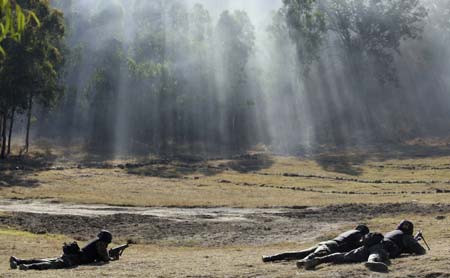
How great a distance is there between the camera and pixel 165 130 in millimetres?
99688

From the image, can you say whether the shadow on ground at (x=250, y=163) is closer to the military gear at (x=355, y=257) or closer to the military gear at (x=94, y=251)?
the military gear at (x=94, y=251)

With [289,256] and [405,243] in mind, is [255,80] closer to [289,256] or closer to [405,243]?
[289,256]

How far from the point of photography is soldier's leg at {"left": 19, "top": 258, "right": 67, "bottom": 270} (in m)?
18.8

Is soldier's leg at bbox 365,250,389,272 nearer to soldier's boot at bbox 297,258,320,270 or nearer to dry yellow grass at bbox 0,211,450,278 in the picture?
dry yellow grass at bbox 0,211,450,278

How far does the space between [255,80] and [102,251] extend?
8965cm

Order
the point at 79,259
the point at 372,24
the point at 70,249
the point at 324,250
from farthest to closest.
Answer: the point at 372,24 → the point at 79,259 → the point at 70,249 → the point at 324,250

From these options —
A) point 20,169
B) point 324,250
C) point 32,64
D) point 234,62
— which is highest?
point 234,62

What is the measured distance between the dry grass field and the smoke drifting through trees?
1341 cm

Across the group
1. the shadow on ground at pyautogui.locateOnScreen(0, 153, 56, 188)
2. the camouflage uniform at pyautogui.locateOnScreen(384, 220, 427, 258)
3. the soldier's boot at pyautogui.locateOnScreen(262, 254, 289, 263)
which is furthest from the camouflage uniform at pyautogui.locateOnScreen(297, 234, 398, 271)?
the shadow on ground at pyautogui.locateOnScreen(0, 153, 56, 188)

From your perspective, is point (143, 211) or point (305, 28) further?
point (305, 28)

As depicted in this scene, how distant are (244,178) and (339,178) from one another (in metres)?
8.78

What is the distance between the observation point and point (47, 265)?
18969 millimetres

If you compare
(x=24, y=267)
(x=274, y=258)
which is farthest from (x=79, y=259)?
(x=274, y=258)

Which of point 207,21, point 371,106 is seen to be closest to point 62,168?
point 207,21
